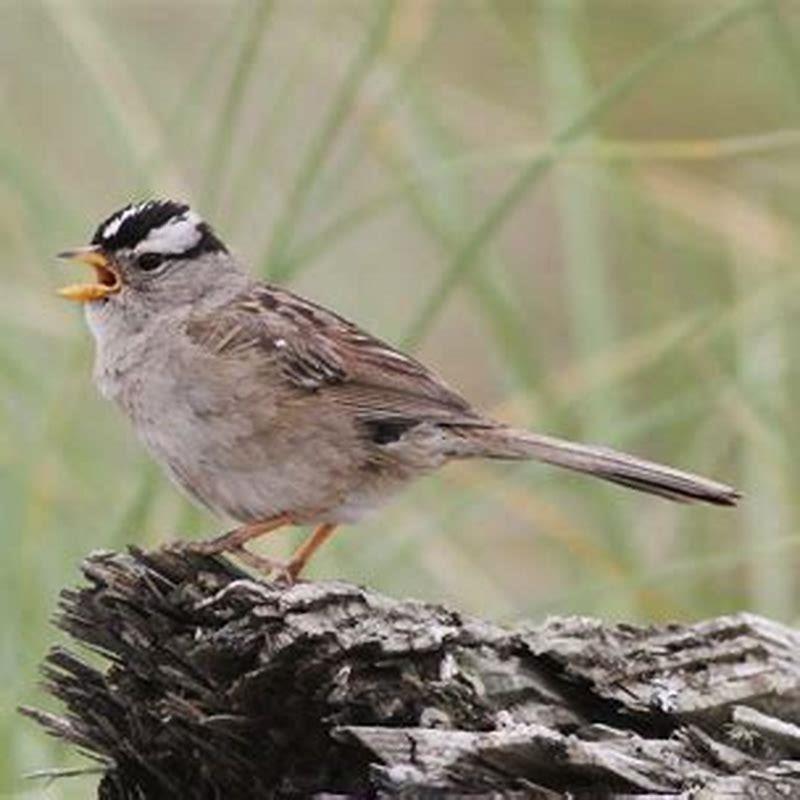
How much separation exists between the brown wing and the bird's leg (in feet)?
0.99

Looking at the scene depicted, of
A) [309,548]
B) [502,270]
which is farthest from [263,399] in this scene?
[502,270]

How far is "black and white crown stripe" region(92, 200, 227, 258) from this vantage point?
5.33 metres

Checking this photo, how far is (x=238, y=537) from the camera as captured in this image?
4.50 metres

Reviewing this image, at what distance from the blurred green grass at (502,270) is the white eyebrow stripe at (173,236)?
0.07 meters

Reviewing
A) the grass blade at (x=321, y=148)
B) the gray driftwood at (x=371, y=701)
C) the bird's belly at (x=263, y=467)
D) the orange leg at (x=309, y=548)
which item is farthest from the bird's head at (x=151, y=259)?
the gray driftwood at (x=371, y=701)

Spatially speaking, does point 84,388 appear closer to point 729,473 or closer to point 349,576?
point 349,576

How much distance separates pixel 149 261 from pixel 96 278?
0.15m

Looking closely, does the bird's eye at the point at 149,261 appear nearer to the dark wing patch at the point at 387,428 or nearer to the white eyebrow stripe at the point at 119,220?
the white eyebrow stripe at the point at 119,220

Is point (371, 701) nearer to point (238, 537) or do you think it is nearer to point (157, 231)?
point (238, 537)

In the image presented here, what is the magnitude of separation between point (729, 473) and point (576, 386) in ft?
2.14

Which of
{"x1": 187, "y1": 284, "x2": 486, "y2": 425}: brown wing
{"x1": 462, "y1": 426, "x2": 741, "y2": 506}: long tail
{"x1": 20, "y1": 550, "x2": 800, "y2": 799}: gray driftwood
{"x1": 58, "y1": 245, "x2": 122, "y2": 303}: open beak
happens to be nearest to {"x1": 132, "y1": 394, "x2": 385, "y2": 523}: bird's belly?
{"x1": 187, "y1": 284, "x2": 486, "y2": 425}: brown wing

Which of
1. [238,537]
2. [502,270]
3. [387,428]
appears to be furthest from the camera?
[502,270]

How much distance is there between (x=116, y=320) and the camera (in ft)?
17.4

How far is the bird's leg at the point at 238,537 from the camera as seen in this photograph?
13.9ft
